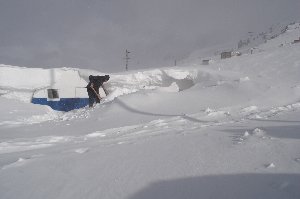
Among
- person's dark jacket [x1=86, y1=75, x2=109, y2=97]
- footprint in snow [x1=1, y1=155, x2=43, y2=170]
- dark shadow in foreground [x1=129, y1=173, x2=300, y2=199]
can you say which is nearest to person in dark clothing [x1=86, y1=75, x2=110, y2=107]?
person's dark jacket [x1=86, y1=75, x2=109, y2=97]

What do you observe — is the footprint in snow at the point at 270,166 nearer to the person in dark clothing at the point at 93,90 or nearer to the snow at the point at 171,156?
the snow at the point at 171,156

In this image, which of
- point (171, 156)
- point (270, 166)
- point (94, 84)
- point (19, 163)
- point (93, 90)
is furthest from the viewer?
point (94, 84)

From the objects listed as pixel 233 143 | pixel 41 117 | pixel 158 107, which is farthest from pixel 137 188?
pixel 41 117

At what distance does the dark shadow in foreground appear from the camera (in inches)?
89.4

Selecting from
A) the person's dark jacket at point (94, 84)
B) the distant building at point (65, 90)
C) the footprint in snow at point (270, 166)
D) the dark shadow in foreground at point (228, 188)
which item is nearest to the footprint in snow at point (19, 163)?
the dark shadow in foreground at point (228, 188)

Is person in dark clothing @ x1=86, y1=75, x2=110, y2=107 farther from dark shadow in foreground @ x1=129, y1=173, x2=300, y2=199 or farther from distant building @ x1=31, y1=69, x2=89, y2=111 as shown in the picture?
dark shadow in foreground @ x1=129, y1=173, x2=300, y2=199

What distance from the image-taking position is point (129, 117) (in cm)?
761

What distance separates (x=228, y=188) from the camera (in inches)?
96.0

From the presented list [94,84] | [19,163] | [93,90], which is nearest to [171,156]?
[19,163]

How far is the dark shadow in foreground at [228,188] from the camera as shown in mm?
2271

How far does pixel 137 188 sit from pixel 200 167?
0.63m

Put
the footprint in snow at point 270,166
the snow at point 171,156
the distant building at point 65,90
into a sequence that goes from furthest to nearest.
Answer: the distant building at point 65,90 < the footprint in snow at point 270,166 < the snow at point 171,156

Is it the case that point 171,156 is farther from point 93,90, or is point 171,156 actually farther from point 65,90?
point 65,90

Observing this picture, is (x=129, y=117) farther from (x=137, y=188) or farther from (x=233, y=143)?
(x=137, y=188)
